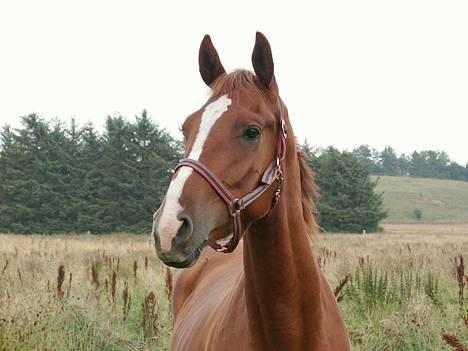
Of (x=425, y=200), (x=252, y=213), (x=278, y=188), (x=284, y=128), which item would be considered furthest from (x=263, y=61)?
(x=425, y=200)

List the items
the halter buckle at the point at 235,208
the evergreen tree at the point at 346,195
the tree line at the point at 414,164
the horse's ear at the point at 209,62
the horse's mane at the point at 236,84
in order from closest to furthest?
the halter buckle at the point at 235,208
the horse's mane at the point at 236,84
the horse's ear at the point at 209,62
the evergreen tree at the point at 346,195
the tree line at the point at 414,164

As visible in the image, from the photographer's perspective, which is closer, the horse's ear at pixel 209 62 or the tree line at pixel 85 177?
the horse's ear at pixel 209 62

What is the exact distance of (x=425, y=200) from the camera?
3334 inches

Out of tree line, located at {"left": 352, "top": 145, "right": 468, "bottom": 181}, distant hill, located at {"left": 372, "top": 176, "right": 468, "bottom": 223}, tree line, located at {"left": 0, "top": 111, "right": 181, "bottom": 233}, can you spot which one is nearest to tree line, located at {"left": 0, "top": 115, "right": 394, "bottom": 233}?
tree line, located at {"left": 0, "top": 111, "right": 181, "bottom": 233}

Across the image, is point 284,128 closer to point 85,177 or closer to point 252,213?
point 252,213

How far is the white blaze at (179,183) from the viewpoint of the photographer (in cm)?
195

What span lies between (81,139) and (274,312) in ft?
151

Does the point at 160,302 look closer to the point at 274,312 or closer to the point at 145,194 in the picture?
the point at 274,312

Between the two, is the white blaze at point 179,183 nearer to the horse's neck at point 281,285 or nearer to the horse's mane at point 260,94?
the horse's mane at point 260,94

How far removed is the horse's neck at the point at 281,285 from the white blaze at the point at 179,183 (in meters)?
0.57

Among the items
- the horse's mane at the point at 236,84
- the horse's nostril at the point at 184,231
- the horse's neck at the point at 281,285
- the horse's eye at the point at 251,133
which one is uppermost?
the horse's mane at the point at 236,84

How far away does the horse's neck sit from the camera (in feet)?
8.49

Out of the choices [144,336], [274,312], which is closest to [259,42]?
[274,312]

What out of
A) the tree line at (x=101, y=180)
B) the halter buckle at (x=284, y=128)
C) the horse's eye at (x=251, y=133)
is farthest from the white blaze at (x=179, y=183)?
the tree line at (x=101, y=180)
